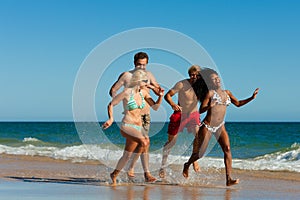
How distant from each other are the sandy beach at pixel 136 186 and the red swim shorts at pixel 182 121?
86cm

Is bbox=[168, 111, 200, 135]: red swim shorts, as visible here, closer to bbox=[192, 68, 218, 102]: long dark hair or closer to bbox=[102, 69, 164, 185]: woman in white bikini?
bbox=[192, 68, 218, 102]: long dark hair

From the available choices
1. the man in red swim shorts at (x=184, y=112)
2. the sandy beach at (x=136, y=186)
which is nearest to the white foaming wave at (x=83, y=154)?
the sandy beach at (x=136, y=186)

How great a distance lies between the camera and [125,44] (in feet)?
31.8

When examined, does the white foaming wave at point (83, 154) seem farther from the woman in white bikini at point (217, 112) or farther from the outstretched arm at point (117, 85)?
the woman in white bikini at point (217, 112)

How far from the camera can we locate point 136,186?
8.48m

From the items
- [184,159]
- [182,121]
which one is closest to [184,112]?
[182,121]

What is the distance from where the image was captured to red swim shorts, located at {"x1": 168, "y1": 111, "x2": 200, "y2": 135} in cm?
910

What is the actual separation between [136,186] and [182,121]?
1.36 metres

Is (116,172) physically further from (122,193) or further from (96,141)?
(96,141)

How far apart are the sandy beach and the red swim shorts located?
2.81 feet

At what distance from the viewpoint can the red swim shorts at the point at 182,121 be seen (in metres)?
9.10

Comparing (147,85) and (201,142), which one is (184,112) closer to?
(201,142)

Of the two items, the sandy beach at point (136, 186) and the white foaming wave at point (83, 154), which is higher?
the white foaming wave at point (83, 154)

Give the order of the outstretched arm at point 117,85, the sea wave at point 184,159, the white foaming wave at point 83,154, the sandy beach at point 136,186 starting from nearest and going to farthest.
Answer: the sandy beach at point 136,186 → the outstretched arm at point 117,85 → the sea wave at point 184,159 → the white foaming wave at point 83,154
